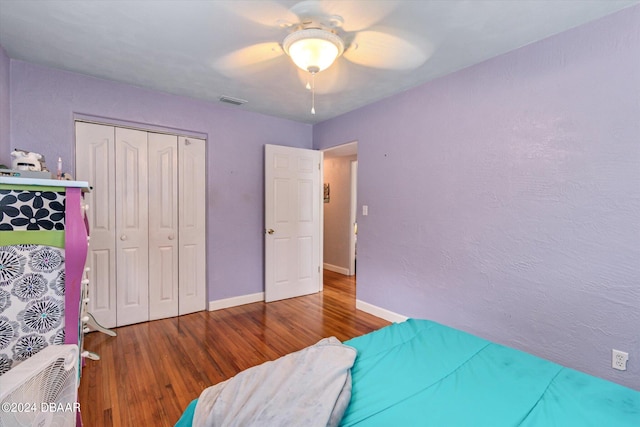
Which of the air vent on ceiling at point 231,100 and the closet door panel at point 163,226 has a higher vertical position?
the air vent on ceiling at point 231,100

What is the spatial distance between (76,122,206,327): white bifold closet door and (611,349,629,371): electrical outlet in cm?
357

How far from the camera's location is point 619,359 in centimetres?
177

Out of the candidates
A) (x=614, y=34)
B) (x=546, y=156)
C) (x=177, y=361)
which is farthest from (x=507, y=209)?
(x=177, y=361)

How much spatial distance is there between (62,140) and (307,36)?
2383mm

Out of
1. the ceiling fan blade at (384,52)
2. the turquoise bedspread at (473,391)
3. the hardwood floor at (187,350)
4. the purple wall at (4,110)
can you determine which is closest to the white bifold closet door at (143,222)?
the hardwood floor at (187,350)

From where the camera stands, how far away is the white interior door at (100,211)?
279cm

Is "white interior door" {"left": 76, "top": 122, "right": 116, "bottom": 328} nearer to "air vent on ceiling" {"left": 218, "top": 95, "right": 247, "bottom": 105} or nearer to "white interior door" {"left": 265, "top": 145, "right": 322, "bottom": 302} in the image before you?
"air vent on ceiling" {"left": 218, "top": 95, "right": 247, "bottom": 105}

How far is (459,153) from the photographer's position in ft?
8.43

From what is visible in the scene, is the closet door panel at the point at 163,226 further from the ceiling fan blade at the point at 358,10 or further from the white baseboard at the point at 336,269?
the white baseboard at the point at 336,269

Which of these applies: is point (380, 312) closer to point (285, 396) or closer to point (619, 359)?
point (619, 359)

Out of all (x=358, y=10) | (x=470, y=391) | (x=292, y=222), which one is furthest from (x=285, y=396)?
(x=292, y=222)

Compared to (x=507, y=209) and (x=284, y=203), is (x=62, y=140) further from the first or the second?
(x=507, y=209)

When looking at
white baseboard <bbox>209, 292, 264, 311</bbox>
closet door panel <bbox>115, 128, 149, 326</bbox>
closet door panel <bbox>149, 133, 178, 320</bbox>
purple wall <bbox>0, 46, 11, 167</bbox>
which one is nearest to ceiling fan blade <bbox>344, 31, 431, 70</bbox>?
closet door panel <bbox>149, 133, 178, 320</bbox>

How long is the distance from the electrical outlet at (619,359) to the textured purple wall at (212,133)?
10.8ft
